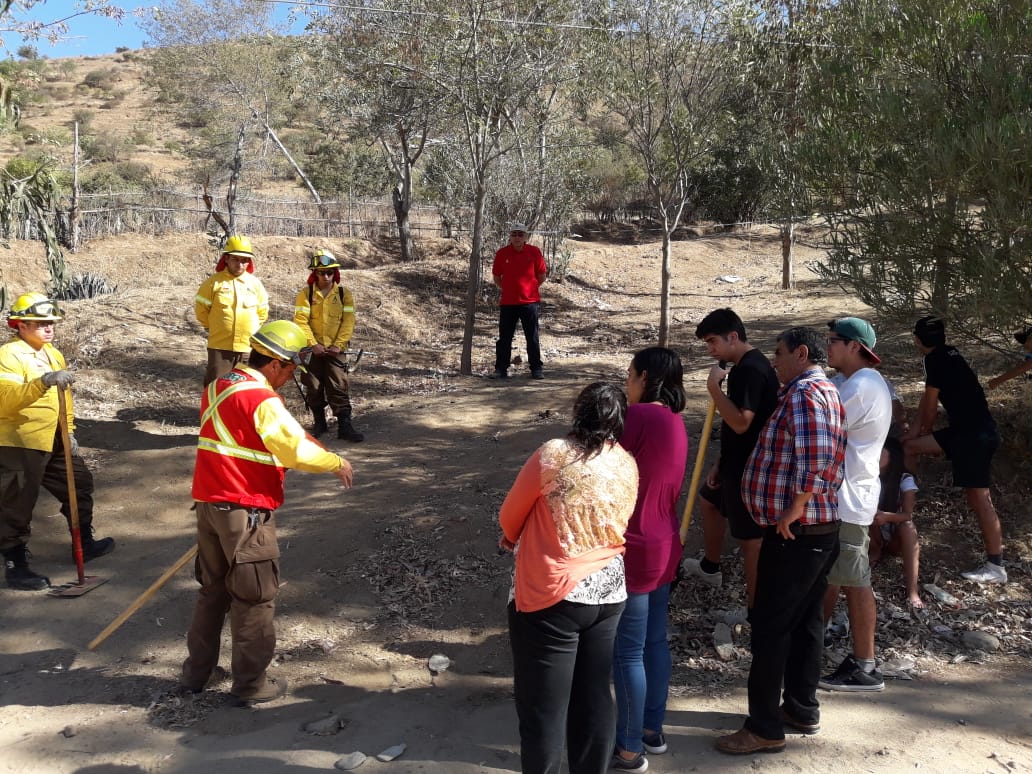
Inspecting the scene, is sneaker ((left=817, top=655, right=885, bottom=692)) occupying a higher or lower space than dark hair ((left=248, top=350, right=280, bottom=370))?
lower

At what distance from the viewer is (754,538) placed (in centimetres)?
424

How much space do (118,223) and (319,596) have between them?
1786 centimetres

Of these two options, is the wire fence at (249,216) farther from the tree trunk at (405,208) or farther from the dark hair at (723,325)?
the dark hair at (723,325)

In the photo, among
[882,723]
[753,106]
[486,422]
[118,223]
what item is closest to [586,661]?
[882,723]

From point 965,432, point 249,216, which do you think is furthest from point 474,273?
point 249,216

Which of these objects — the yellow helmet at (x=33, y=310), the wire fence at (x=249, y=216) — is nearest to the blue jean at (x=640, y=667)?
the yellow helmet at (x=33, y=310)

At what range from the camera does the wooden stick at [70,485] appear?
17.6 ft

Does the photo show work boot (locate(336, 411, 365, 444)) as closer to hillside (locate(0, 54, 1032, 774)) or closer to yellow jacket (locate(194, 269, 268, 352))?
hillside (locate(0, 54, 1032, 774))

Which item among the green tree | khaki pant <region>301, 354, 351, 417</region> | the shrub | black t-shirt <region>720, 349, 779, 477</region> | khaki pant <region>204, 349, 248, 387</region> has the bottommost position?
khaki pant <region>301, 354, 351, 417</region>

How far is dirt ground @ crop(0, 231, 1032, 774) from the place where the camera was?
3775 mm

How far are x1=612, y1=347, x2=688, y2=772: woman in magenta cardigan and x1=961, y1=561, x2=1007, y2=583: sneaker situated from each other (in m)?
2.88

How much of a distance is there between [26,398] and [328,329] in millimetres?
2925

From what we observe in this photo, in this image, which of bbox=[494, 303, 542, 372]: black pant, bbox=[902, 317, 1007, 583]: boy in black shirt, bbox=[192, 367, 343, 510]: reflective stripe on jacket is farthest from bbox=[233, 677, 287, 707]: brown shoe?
bbox=[494, 303, 542, 372]: black pant

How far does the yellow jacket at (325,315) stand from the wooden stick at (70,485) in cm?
240
